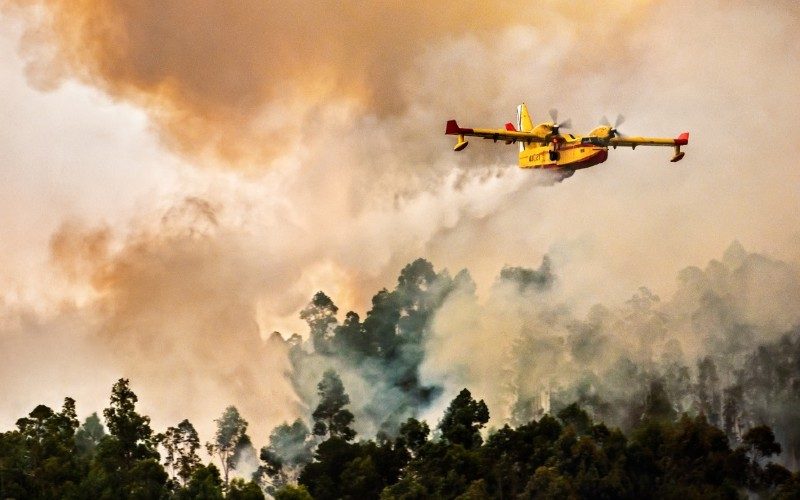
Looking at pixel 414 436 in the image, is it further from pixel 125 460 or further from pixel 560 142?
pixel 560 142

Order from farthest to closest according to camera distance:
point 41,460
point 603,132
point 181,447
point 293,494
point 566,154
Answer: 1. point 181,447
2. point 566,154
3. point 603,132
4. point 41,460
5. point 293,494

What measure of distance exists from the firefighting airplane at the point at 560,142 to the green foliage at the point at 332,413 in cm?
2742

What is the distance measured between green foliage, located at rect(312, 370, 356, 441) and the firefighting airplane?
2742cm

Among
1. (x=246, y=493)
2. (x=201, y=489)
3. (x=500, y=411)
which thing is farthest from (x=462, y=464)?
(x=500, y=411)

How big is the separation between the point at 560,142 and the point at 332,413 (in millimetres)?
33867

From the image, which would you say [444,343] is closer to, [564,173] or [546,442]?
[564,173]

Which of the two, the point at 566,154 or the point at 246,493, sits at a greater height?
the point at 566,154

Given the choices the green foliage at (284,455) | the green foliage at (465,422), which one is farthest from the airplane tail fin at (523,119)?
the green foliage at (284,455)

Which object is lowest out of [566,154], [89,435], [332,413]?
[332,413]

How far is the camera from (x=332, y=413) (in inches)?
6220

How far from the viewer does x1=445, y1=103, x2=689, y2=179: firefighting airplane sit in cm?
13450

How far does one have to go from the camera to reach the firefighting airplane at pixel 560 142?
134500 mm

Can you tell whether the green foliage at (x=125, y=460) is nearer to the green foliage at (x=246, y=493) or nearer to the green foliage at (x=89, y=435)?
the green foliage at (x=246, y=493)

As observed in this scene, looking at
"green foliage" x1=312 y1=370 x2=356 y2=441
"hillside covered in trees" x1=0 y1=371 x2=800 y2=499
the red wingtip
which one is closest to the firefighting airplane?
the red wingtip
